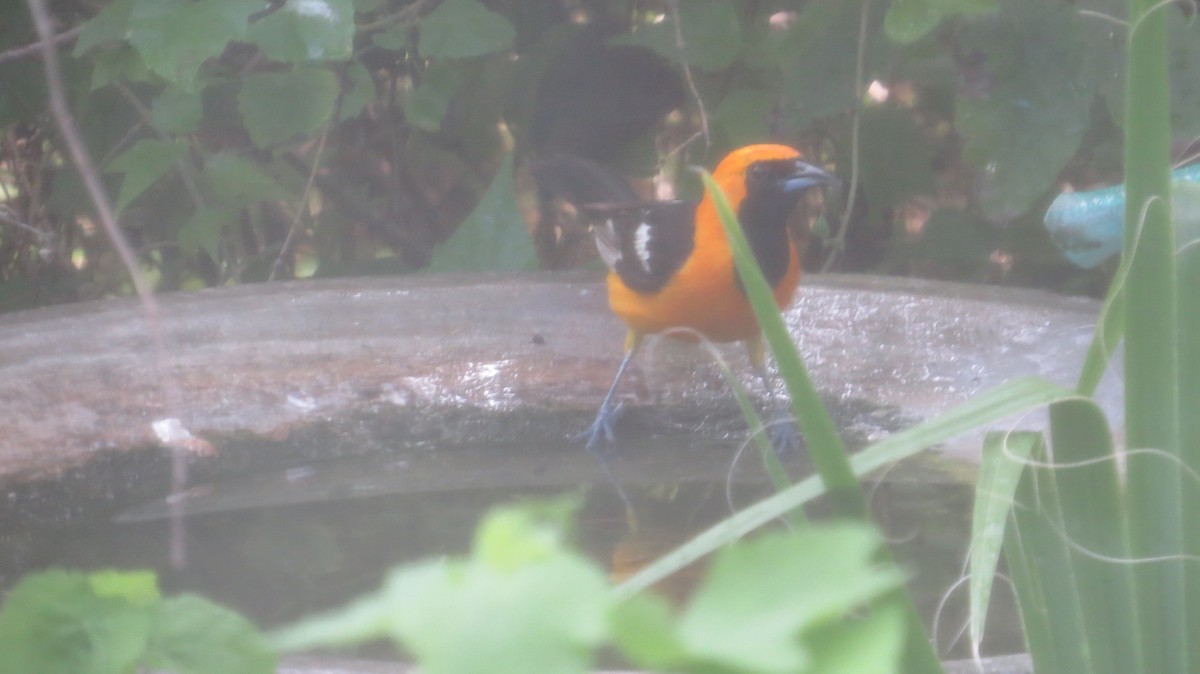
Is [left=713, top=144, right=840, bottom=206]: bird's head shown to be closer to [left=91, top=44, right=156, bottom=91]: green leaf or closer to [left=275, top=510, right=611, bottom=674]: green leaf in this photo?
[left=91, top=44, right=156, bottom=91]: green leaf

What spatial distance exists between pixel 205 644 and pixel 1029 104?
228 cm

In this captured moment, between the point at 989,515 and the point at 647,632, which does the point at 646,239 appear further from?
the point at 647,632

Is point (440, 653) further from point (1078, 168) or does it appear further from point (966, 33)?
point (1078, 168)

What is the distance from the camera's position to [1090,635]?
75 centimetres

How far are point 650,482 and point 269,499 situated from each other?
0.56 meters

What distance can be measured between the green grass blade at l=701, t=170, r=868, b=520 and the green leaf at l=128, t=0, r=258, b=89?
1.55 meters

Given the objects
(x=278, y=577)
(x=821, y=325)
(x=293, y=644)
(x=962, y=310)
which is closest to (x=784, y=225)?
(x=821, y=325)

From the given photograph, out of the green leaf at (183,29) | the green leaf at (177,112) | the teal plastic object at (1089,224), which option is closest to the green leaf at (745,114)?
the green leaf at (177,112)

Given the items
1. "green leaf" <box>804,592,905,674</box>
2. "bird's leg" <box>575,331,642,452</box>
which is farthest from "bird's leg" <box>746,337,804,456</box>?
"green leaf" <box>804,592,905,674</box>

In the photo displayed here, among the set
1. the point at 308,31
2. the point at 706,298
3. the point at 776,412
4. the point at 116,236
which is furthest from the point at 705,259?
the point at 116,236

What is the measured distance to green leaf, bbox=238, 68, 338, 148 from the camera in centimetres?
255

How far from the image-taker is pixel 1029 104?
8.03ft

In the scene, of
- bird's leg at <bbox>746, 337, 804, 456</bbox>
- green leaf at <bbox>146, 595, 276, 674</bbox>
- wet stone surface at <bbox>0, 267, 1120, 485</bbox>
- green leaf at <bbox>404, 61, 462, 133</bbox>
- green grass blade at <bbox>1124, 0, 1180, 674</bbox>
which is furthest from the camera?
green leaf at <bbox>404, 61, 462, 133</bbox>

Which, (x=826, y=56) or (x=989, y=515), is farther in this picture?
(x=826, y=56)
